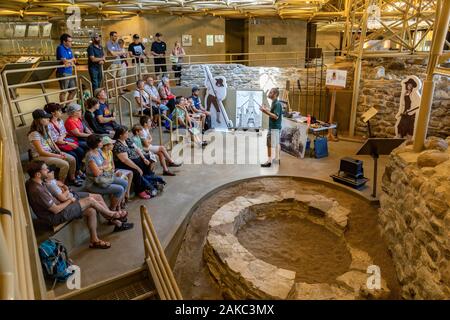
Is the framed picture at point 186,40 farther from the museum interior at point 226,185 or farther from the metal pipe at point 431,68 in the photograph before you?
the metal pipe at point 431,68

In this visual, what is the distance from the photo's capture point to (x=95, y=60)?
24.1 feet

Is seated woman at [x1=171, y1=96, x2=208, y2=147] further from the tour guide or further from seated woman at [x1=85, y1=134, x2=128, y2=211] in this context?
seated woman at [x1=85, y1=134, x2=128, y2=211]

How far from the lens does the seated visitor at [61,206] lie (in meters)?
3.60

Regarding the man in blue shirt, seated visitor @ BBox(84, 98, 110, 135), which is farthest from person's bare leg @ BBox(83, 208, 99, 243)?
the man in blue shirt

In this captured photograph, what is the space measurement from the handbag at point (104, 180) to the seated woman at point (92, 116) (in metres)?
1.58

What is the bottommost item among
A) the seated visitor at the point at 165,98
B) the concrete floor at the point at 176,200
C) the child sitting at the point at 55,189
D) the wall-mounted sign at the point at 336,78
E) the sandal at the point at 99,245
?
the concrete floor at the point at 176,200

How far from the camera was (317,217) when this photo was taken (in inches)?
234

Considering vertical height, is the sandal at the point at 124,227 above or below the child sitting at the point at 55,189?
below

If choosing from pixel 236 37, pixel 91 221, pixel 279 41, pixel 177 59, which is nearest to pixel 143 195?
pixel 91 221

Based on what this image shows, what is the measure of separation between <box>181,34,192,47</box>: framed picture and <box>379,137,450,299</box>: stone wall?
11773 mm

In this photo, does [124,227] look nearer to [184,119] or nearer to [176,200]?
[176,200]

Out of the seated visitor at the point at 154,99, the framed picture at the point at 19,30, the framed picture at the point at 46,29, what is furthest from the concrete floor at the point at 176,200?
the framed picture at the point at 19,30

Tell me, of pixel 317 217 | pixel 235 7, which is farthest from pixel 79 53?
pixel 317 217
